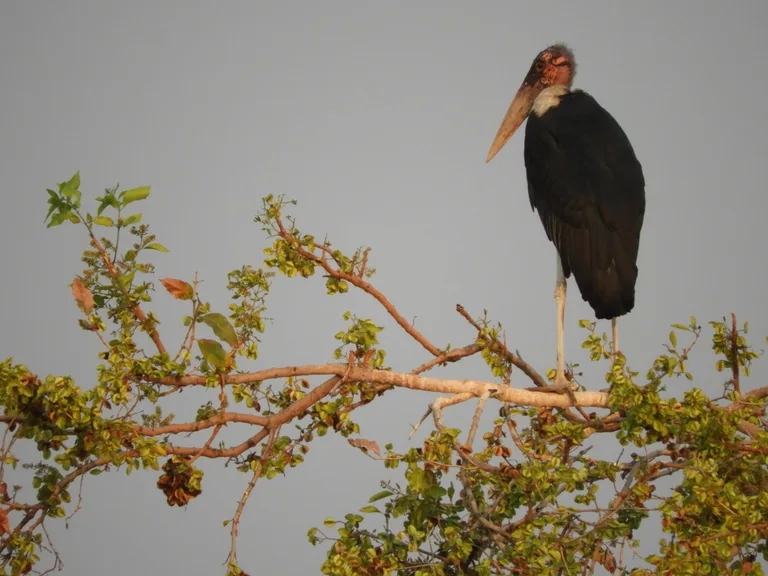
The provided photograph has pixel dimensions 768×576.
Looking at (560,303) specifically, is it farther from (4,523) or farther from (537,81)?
(4,523)

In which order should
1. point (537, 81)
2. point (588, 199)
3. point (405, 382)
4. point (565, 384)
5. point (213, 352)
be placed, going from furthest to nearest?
point (537, 81) → point (588, 199) → point (565, 384) → point (405, 382) → point (213, 352)

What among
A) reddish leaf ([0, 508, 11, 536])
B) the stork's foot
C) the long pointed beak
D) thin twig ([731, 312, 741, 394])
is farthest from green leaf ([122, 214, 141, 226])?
the long pointed beak

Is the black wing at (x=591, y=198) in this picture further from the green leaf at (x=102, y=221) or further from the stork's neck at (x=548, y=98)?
the green leaf at (x=102, y=221)

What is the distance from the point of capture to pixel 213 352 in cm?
434

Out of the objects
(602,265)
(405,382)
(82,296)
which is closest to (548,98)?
(602,265)

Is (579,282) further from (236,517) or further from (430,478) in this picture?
(236,517)

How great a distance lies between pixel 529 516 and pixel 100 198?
99.6 inches

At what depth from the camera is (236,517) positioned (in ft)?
14.4

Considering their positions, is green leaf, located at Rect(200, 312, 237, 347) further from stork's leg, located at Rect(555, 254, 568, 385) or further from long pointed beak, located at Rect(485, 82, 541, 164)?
long pointed beak, located at Rect(485, 82, 541, 164)

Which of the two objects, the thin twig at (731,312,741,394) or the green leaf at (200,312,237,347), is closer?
the green leaf at (200,312,237,347)

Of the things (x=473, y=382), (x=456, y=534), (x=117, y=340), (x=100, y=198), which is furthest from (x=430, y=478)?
(x=100, y=198)

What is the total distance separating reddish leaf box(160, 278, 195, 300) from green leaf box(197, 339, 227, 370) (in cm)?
23

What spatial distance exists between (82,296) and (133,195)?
58cm

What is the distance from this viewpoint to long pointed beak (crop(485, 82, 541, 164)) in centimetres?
849
